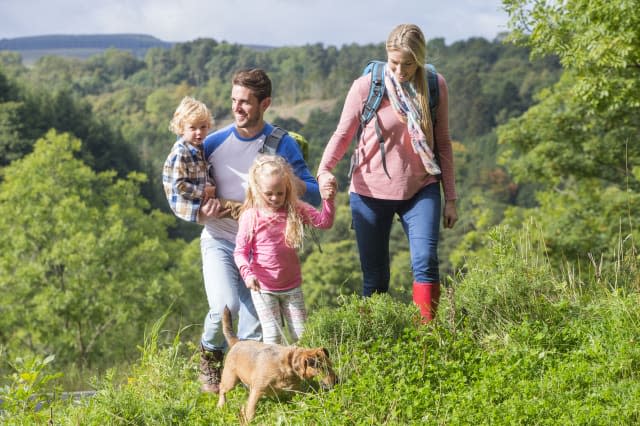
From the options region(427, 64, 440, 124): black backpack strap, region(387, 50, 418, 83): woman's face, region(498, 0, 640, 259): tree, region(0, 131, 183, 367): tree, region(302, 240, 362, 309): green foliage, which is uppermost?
region(387, 50, 418, 83): woman's face

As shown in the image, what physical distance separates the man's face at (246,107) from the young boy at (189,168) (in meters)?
0.23

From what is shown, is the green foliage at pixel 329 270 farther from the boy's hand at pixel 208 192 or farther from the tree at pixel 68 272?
the boy's hand at pixel 208 192

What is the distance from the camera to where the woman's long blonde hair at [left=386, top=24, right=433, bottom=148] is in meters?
4.29

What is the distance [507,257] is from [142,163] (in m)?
55.0

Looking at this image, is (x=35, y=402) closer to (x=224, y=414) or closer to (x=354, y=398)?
(x=224, y=414)

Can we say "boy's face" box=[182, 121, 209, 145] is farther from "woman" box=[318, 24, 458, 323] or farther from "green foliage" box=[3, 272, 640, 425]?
"green foliage" box=[3, 272, 640, 425]

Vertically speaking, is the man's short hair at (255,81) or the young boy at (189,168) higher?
the man's short hair at (255,81)

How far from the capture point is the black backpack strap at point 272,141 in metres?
4.57

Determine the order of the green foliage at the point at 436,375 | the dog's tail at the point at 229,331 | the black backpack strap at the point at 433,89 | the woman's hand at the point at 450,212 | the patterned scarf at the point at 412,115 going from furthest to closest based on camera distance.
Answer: the woman's hand at the point at 450,212 < the black backpack strap at the point at 433,89 < the patterned scarf at the point at 412,115 < the dog's tail at the point at 229,331 < the green foliage at the point at 436,375

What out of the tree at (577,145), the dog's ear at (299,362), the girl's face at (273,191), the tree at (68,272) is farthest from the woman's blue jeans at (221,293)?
the tree at (68,272)

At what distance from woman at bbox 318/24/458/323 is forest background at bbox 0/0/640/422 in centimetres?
37

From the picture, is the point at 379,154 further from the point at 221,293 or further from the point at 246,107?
the point at 221,293

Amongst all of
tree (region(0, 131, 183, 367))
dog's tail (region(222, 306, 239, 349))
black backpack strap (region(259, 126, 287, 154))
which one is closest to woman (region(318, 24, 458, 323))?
black backpack strap (region(259, 126, 287, 154))

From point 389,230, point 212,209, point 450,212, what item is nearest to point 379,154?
point 389,230
